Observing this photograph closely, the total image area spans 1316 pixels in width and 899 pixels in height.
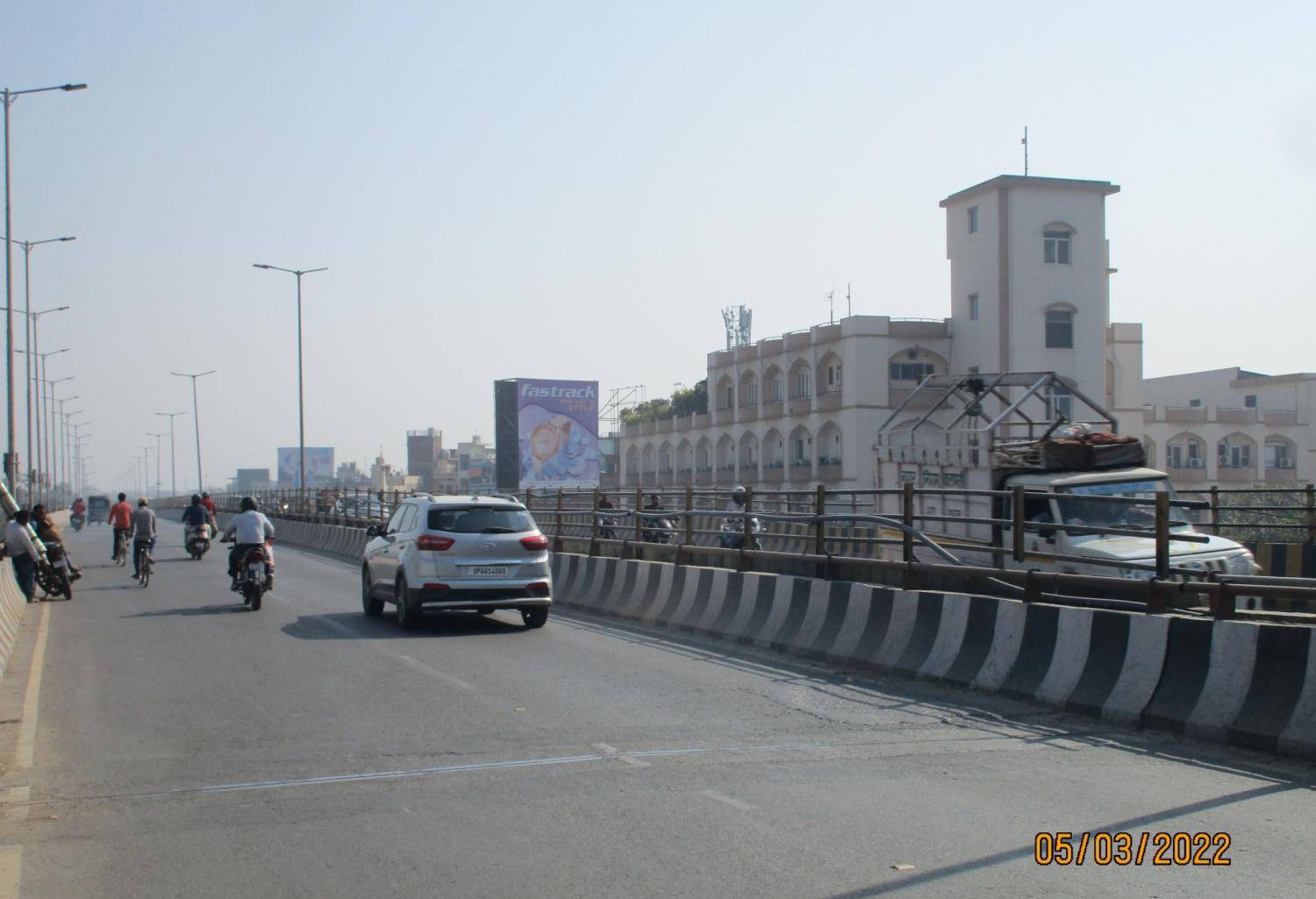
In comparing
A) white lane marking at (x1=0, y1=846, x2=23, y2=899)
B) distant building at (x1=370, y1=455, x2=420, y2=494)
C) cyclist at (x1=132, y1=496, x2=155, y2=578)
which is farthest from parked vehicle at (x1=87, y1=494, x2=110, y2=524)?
white lane marking at (x1=0, y1=846, x2=23, y2=899)

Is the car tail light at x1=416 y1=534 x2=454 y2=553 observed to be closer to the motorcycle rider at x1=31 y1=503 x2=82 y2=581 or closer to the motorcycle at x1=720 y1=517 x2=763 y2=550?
the motorcycle at x1=720 y1=517 x2=763 y2=550

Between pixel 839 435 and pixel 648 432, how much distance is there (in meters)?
20.6

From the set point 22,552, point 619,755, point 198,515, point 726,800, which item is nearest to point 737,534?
point 619,755

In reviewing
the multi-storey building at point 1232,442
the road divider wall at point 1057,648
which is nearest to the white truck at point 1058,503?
the road divider wall at point 1057,648

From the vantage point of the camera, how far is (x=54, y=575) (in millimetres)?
20969

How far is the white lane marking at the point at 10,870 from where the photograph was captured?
5.51m

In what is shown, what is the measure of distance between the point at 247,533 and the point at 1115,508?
1245 centimetres

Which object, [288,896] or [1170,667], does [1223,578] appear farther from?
[288,896]

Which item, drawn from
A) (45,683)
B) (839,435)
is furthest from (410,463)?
(45,683)

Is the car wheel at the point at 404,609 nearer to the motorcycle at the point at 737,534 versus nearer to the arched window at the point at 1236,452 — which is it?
the motorcycle at the point at 737,534

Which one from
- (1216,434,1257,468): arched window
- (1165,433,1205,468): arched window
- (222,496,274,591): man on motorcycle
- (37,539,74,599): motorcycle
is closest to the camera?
(222,496,274,591): man on motorcycle

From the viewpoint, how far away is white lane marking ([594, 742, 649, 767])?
7.82m
